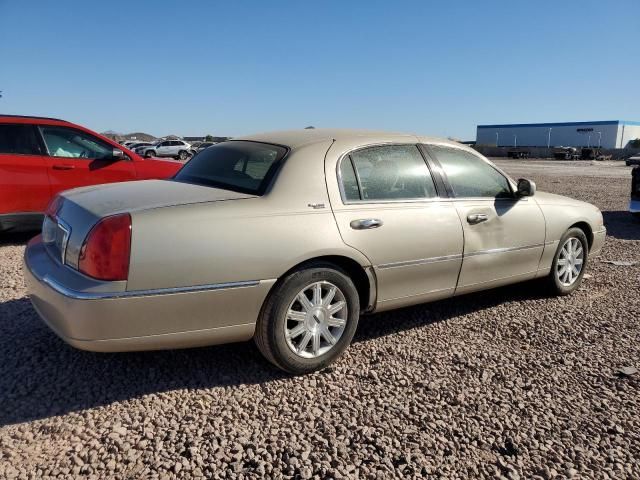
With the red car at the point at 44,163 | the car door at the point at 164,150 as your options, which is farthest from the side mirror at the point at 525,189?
the car door at the point at 164,150

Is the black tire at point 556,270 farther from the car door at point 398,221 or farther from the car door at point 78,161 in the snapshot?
the car door at point 78,161

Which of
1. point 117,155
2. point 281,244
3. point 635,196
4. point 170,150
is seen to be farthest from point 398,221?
point 170,150

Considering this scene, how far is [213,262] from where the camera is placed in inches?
110

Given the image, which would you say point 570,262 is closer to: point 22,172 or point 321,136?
point 321,136

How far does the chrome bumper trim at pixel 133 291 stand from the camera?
2.60 meters

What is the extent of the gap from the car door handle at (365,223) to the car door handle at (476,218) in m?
0.92

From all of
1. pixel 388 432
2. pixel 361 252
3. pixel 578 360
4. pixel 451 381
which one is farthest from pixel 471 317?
pixel 388 432

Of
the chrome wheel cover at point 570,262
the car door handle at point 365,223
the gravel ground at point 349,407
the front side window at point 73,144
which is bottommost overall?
the gravel ground at point 349,407

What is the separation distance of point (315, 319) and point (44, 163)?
5.04 m

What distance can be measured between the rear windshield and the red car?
2.43 m

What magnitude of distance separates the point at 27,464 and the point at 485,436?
2213 mm

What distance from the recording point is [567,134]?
83.8 metres

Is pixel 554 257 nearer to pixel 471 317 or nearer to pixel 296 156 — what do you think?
pixel 471 317

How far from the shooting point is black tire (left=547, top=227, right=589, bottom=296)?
4.84 metres
